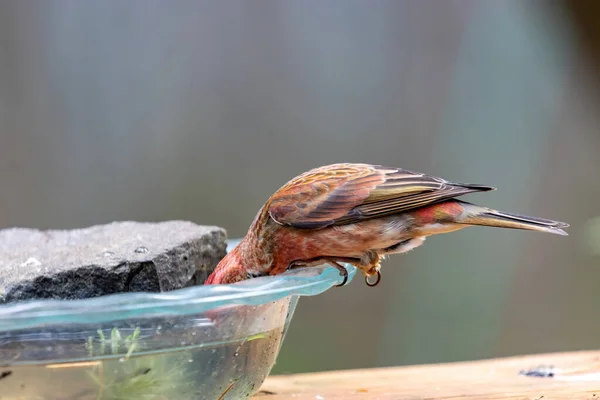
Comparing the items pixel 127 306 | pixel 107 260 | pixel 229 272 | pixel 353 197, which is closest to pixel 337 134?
pixel 353 197

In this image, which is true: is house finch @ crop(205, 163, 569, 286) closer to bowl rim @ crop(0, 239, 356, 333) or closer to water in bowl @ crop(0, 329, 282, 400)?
water in bowl @ crop(0, 329, 282, 400)

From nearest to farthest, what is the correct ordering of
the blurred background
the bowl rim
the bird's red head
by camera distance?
the bowl rim → the bird's red head → the blurred background

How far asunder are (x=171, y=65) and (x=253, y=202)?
1088mm

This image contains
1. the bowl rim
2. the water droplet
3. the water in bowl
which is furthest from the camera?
the water droplet

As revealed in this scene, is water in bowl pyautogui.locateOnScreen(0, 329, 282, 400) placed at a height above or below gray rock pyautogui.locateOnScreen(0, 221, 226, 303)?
below

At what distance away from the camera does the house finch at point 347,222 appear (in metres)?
2.14

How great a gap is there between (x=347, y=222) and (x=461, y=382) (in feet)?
2.16

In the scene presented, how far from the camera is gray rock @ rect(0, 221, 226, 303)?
1.70m

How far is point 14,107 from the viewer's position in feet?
13.8

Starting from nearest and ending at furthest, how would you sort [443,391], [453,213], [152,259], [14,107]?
[152,259]
[443,391]
[453,213]
[14,107]

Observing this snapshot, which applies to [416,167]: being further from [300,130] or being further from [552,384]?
[552,384]

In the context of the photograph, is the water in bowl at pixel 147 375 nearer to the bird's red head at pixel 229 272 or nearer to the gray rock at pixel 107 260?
the gray rock at pixel 107 260

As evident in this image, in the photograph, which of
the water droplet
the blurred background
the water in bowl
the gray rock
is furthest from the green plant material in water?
the blurred background

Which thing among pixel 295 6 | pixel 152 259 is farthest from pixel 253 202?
pixel 152 259
